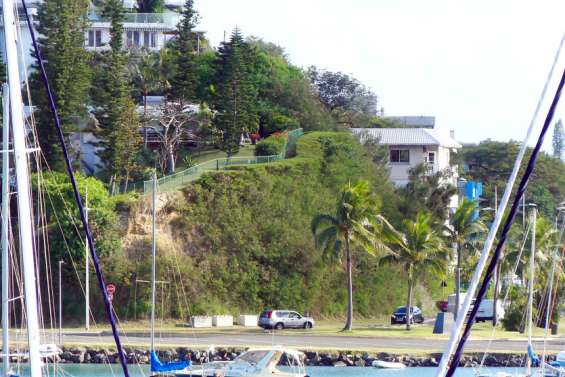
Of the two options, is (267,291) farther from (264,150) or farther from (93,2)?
(93,2)

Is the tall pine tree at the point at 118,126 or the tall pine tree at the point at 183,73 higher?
the tall pine tree at the point at 183,73

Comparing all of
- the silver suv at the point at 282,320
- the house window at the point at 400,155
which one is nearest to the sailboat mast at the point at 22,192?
the silver suv at the point at 282,320

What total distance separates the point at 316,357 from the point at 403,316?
19261 mm

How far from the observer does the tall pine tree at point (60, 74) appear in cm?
7454

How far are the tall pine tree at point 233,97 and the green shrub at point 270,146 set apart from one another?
149cm

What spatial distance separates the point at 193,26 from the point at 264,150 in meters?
13.1

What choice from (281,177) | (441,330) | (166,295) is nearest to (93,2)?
(281,177)

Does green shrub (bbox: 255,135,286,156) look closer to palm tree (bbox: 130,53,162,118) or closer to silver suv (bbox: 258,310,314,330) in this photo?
palm tree (bbox: 130,53,162,118)

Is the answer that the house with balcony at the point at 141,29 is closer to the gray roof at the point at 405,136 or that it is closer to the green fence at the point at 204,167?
the gray roof at the point at 405,136

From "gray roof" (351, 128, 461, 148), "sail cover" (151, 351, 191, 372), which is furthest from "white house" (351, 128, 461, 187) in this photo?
"sail cover" (151, 351, 191, 372)

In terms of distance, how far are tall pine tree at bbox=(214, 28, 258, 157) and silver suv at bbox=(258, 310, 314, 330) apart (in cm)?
1691

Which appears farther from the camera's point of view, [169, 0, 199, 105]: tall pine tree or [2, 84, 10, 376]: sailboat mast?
[169, 0, 199, 105]: tall pine tree

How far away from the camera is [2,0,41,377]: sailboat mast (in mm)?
18297

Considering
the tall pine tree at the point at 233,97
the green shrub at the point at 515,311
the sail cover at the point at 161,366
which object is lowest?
the green shrub at the point at 515,311
